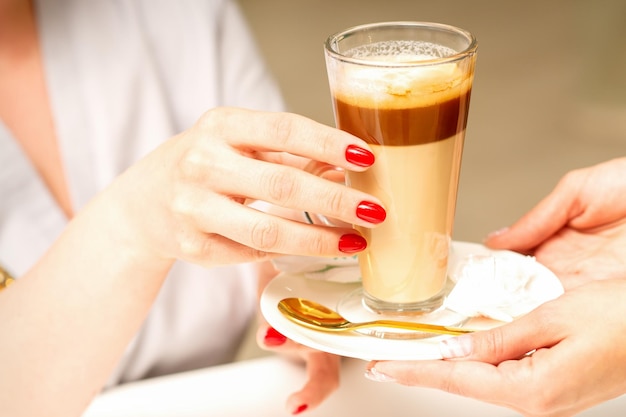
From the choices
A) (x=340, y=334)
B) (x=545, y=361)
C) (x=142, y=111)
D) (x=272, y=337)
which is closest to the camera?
(x=545, y=361)

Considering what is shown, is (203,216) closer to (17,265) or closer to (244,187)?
(244,187)

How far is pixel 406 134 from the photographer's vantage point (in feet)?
2.55

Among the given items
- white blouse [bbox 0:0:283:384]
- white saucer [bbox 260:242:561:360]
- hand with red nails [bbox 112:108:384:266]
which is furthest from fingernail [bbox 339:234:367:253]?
white blouse [bbox 0:0:283:384]

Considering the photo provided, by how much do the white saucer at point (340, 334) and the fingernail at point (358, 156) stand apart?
207 millimetres

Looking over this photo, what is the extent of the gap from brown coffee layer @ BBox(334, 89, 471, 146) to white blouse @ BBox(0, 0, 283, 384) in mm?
644

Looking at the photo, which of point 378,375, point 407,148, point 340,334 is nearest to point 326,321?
point 340,334

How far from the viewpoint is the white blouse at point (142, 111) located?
3.92 feet

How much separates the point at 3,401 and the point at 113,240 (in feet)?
0.91

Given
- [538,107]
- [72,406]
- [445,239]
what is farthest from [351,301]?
[538,107]

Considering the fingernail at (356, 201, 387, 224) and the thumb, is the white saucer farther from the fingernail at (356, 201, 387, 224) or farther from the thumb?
the fingernail at (356, 201, 387, 224)

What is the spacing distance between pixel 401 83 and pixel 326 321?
30cm

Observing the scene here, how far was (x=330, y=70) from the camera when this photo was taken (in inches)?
32.4

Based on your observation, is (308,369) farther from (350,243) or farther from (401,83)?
(401,83)

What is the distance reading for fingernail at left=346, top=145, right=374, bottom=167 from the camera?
735 millimetres
